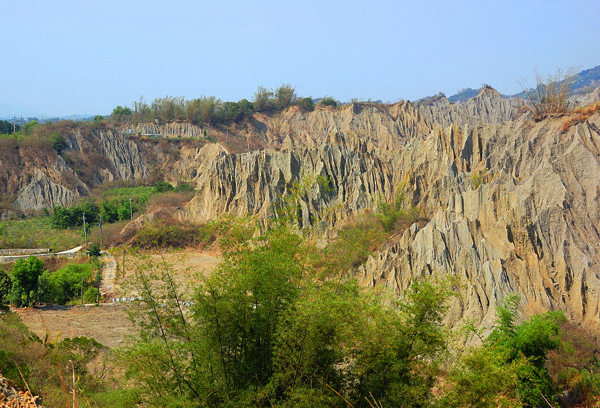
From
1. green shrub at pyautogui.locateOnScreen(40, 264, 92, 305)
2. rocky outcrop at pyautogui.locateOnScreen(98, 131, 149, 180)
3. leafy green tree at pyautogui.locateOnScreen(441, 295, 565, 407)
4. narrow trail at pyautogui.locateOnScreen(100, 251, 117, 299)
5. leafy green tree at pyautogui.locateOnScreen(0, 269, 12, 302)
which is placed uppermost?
rocky outcrop at pyautogui.locateOnScreen(98, 131, 149, 180)

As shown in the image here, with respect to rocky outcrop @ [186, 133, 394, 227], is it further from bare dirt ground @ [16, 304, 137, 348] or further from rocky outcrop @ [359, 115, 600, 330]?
bare dirt ground @ [16, 304, 137, 348]

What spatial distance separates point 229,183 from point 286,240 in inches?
1184

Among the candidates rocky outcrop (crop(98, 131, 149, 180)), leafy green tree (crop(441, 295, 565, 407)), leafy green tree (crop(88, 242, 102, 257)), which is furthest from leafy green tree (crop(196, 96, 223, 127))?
leafy green tree (crop(441, 295, 565, 407))

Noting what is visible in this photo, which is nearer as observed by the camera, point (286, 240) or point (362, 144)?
point (286, 240)

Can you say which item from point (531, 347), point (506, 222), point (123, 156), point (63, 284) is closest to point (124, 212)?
point (63, 284)

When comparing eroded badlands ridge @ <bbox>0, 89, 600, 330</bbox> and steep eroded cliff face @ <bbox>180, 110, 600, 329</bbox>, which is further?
eroded badlands ridge @ <bbox>0, 89, 600, 330</bbox>

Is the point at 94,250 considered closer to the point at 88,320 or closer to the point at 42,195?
the point at 88,320

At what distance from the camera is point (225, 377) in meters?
8.70

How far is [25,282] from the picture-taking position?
77.9 ft

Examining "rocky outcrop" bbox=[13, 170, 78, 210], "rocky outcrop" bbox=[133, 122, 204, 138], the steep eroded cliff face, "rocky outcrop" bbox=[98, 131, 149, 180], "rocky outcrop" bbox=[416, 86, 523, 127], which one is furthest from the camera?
"rocky outcrop" bbox=[416, 86, 523, 127]

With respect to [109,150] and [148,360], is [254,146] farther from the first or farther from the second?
[148,360]

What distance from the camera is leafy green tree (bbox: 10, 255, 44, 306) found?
23438mm

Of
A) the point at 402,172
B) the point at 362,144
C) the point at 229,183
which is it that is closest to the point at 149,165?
the point at 229,183

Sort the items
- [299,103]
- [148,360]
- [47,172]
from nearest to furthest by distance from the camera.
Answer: [148,360] < [47,172] < [299,103]
